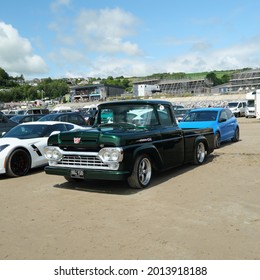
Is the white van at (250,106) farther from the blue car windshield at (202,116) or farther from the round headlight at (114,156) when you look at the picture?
the round headlight at (114,156)

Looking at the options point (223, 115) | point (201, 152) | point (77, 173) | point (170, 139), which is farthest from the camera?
point (223, 115)

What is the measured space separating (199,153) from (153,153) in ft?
9.79

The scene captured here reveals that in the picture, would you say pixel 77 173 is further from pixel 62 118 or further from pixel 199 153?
pixel 62 118

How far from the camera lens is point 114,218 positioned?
215 inches

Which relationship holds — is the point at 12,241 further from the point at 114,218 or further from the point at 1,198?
the point at 1,198

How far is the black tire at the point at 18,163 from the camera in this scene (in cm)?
893

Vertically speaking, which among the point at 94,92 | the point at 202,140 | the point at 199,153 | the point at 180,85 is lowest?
the point at 199,153

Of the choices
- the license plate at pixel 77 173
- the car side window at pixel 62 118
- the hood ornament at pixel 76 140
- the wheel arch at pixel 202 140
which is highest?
the car side window at pixel 62 118

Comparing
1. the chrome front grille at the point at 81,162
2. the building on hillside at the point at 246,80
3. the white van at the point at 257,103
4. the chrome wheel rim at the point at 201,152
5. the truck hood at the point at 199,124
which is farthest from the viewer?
the building on hillside at the point at 246,80

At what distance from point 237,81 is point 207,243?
14831 cm

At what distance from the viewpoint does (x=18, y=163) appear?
30.2ft

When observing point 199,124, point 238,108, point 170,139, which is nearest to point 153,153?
point 170,139

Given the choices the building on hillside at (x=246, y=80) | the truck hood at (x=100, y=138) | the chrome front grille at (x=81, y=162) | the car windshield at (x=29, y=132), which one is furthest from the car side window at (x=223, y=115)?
the building on hillside at (x=246, y=80)

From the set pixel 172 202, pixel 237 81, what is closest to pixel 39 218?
pixel 172 202
